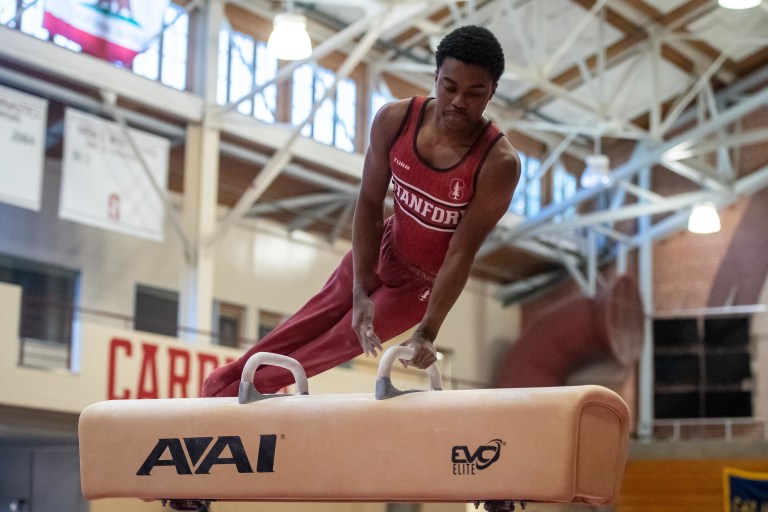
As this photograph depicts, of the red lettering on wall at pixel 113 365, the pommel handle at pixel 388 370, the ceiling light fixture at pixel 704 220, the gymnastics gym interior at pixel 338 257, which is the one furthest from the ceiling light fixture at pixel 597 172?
the pommel handle at pixel 388 370

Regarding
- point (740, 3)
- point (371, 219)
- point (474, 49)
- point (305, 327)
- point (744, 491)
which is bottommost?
point (744, 491)

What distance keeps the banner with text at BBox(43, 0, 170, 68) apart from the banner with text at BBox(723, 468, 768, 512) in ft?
34.8

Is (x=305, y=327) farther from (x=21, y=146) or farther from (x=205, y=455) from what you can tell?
(x=21, y=146)

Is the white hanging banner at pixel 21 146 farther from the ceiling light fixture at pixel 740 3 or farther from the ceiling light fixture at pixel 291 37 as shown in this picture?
the ceiling light fixture at pixel 740 3

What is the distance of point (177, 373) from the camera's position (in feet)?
39.0

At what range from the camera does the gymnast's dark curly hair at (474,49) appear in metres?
3.20

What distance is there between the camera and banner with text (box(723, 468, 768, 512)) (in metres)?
15.8

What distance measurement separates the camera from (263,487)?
3287mm

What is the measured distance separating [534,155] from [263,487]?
16361mm

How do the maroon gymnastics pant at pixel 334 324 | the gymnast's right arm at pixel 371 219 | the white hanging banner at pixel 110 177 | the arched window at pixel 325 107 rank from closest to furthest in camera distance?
the gymnast's right arm at pixel 371 219, the maroon gymnastics pant at pixel 334 324, the white hanging banner at pixel 110 177, the arched window at pixel 325 107

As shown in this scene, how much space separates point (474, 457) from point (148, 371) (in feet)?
29.8

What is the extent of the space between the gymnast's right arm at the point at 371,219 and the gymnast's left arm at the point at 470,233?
235mm

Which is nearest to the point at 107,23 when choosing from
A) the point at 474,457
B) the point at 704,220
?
the point at 474,457

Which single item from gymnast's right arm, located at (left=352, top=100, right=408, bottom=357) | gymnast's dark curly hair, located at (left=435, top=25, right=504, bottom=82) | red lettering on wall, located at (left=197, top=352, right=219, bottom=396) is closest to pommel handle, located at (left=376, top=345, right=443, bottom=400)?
gymnast's right arm, located at (left=352, top=100, right=408, bottom=357)
